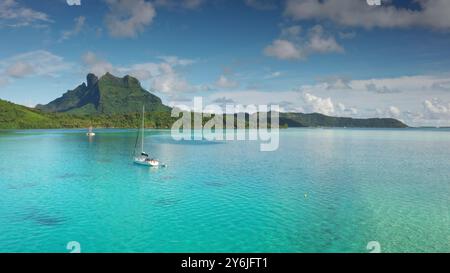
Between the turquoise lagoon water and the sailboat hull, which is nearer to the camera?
the turquoise lagoon water

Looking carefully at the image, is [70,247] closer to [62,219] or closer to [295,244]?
[62,219]

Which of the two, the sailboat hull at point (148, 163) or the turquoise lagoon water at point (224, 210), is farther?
the sailboat hull at point (148, 163)

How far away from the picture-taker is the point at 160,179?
52.1 meters

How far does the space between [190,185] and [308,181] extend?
18894mm

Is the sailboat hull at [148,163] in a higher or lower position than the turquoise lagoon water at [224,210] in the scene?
higher

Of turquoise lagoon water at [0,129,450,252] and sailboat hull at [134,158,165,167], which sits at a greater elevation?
sailboat hull at [134,158,165,167]

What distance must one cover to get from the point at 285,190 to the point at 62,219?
90.5 feet

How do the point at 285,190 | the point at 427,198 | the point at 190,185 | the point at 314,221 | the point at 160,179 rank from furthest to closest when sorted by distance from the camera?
the point at 160,179 → the point at 190,185 → the point at 285,190 → the point at 427,198 → the point at 314,221

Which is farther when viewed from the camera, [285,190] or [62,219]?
[285,190]

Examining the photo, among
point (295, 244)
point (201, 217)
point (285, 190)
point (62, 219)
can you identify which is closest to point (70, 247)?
point (62, 219)

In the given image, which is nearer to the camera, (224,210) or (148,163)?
(224,210)

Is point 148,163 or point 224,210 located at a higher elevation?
point 148,163
